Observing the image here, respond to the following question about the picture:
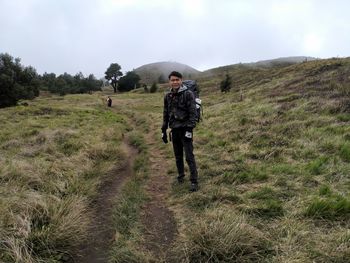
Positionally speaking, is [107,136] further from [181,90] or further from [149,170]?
[181,90]

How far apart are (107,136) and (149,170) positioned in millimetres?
4717

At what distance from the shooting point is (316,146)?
25.2 ft

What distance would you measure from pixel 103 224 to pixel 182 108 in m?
2.70

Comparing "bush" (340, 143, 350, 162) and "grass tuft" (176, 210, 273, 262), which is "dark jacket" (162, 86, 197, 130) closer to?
"grass tuft" (176, 210, 273, 262)

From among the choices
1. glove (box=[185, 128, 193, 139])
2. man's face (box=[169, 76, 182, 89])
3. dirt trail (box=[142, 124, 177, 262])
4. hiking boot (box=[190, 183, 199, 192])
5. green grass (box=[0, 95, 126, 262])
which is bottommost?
dirt trail (box=[142, 124, 177, 262])

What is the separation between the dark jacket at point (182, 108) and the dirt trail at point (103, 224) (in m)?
1.84

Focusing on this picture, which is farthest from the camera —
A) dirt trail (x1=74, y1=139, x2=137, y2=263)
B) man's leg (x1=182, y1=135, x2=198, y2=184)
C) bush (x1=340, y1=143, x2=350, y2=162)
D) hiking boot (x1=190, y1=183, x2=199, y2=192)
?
bush (x1=340, y1=143, x2=350, y2=162)

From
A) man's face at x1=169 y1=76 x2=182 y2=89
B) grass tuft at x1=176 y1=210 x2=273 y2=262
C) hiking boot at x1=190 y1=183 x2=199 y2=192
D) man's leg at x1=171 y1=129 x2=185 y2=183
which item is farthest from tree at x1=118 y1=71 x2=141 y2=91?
grass tuft at x1=176 y1=210 x2=273 y2=262

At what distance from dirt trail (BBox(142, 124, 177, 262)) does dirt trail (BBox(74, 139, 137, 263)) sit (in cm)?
54

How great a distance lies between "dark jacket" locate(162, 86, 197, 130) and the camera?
247 inches

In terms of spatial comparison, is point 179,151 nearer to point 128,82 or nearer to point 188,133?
point 188,133

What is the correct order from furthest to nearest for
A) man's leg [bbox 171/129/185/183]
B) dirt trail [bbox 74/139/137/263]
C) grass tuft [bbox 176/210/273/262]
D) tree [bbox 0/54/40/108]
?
tree [bbox 0/54/40/108]
man's leg [bbox 171/129/185/183]
dirt trail [bbox 74/139/137/263]
grass tuft [bbox 176/210/273/262]

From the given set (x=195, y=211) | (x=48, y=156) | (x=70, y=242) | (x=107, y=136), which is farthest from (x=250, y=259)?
(x=107, y=136)

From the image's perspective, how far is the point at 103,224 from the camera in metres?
4.91
